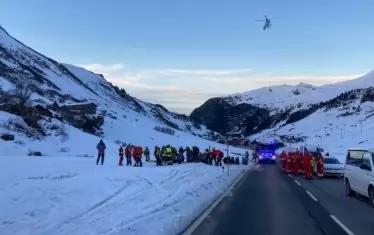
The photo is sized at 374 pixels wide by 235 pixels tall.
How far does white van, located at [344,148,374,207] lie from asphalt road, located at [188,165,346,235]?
1617mm

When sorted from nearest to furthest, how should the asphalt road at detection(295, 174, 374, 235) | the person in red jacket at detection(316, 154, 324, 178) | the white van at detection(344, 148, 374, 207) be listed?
the asphalt road at detection(295, 174, 374, 235) → the white van at detection(344, 148, 374, 207) → the person in red jacket at detection(316, 154, 324, 178)

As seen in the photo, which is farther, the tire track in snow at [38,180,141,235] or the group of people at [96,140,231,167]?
the group of people at [96,140,231,167]

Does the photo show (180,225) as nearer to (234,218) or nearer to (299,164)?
(234,218)

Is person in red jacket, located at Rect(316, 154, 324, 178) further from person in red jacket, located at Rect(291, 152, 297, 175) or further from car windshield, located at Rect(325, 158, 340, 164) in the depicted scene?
person in red jacket, located at Rect(291, 152, 297, 175)

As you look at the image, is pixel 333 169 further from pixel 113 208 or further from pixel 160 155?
pixel 113 208

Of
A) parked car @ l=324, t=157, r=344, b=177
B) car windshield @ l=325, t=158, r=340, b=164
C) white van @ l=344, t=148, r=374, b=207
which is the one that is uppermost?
car windshield @ l=325, t=158, r=340, b=164

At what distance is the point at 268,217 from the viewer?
1389 cm

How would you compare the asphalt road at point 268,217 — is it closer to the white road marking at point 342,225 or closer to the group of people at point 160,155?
the white road marking at point 342,225

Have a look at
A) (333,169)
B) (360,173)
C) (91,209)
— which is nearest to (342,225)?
(91,209)

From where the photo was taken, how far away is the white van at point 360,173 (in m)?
17.3

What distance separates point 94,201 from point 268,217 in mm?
4837

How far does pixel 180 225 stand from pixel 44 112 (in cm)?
5078

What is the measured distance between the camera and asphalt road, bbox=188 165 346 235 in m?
11.7

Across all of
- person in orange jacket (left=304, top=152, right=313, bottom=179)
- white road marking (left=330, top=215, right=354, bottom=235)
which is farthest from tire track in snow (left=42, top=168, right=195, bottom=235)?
person in orange jacket (left=304, top=152, right=313, bottom=179)
